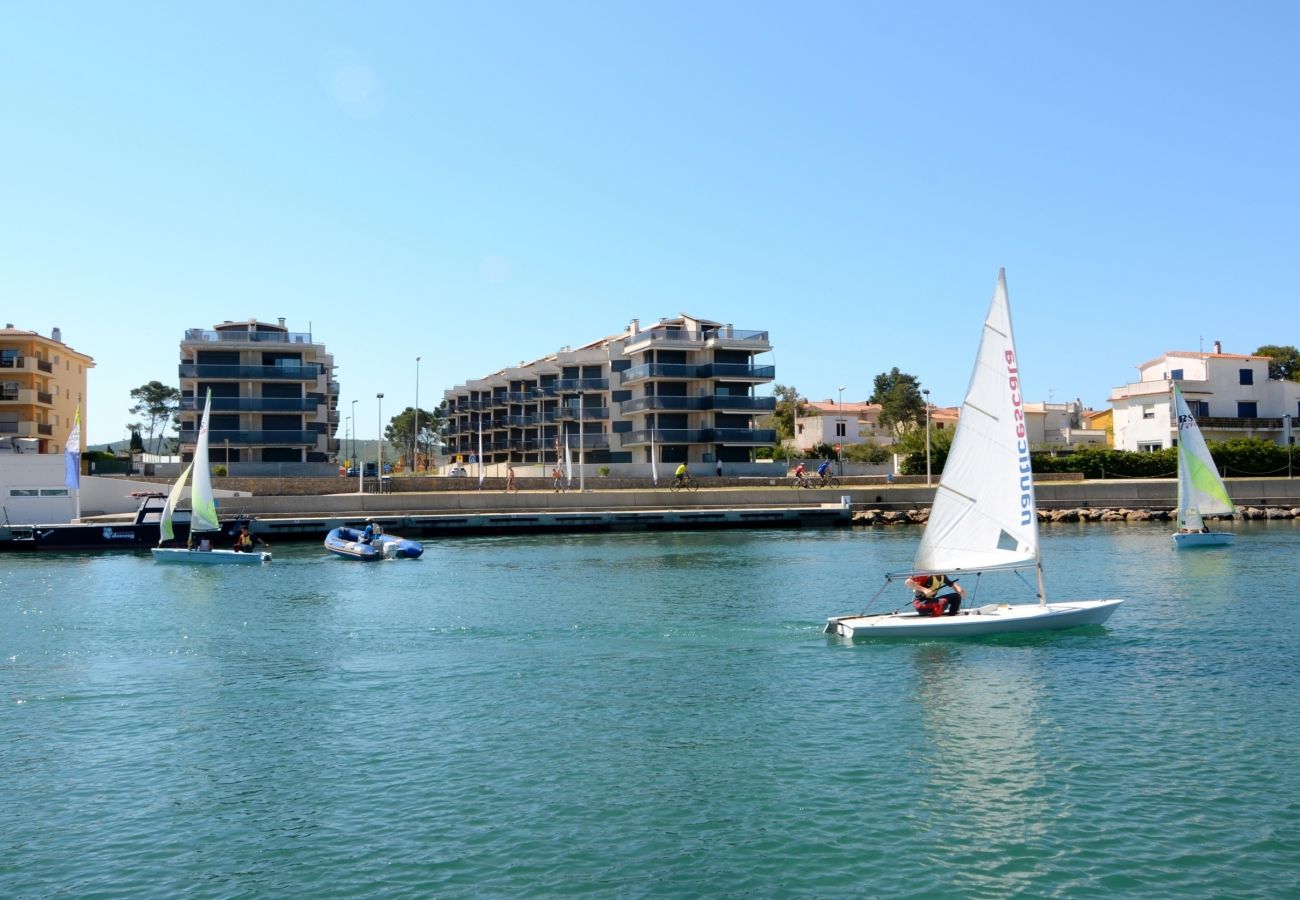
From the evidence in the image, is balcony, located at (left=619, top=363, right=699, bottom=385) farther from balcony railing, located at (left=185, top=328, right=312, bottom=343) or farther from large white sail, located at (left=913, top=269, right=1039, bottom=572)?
large white sail, located at (left=913, top=269, right=1039, bottom=572)

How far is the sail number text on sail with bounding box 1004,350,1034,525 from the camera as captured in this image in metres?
26.9

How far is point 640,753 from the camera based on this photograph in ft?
61.5

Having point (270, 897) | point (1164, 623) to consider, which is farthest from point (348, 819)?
point (1164, 623)

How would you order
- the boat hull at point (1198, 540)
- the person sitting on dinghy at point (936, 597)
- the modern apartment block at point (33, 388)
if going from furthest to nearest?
the modern apartment block at point (33, 388)
the boat hull at point (1198, 540)
the person sitting on dinghy at point (936, 597)

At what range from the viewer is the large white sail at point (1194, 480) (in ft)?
187

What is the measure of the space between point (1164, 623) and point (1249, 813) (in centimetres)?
1717

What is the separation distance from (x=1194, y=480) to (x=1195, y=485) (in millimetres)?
341

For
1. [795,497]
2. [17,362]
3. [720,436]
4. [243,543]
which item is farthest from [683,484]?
[17,362]

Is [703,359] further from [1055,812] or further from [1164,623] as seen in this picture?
[1055,812]

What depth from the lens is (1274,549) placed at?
53.4m

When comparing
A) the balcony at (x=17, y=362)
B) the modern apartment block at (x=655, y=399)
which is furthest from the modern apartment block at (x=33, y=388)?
the modern apartment block at (x=655, y=399)

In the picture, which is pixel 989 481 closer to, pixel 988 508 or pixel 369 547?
pixel 988 508

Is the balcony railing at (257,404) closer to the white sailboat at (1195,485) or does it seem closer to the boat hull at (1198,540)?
the white sailboat at (1195,485)

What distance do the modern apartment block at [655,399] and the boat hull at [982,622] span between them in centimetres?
6077
